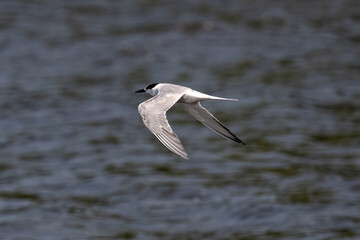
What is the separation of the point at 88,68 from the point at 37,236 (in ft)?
19.1

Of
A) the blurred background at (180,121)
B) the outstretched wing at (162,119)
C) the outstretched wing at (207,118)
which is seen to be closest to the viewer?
the outstretched wing at (162,119)

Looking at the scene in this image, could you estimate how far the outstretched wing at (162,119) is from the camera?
6.44m

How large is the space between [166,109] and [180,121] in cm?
726

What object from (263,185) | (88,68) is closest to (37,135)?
(88,68)

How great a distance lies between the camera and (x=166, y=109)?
22.6 ft

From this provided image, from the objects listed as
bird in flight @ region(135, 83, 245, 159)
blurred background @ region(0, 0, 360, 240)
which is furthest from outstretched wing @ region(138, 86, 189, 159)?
blurred background @ region(0, 0, 360, 240)

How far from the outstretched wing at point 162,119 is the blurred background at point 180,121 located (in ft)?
12.2

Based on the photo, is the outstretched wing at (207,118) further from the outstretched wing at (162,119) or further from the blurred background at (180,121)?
the blurred background at (180,121)

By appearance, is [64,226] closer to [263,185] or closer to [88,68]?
[263,185]

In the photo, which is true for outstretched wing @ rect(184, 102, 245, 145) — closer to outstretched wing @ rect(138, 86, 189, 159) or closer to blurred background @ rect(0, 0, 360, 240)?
outstretched wing @ rect(138, 86, 189, 159)

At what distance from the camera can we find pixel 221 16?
1750cm

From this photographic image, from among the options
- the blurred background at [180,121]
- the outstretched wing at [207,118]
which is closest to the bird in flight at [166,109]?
the outstretched wing at [207,118]

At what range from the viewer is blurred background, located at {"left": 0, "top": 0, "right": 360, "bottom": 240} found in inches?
437

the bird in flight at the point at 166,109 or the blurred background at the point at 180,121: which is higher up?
the bird in flight at the point at 166,109
